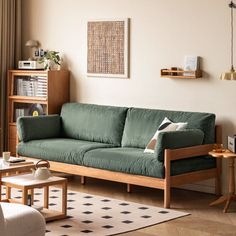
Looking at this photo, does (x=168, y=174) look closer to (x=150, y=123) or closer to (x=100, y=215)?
(x=100, y=215)

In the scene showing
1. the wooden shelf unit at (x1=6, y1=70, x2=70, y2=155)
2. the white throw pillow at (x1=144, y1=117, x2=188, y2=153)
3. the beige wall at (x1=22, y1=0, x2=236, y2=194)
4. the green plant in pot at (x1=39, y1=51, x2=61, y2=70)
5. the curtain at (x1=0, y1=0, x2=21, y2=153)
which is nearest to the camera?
the white throw pillow at (x1=144, y1=117, x2=188, y2=153)

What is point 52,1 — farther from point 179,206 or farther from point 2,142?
point 179,206

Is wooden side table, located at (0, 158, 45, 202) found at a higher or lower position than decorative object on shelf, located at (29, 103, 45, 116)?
lower

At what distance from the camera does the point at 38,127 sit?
7789 mm

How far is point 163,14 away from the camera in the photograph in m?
7.32

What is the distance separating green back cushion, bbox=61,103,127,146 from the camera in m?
7.51

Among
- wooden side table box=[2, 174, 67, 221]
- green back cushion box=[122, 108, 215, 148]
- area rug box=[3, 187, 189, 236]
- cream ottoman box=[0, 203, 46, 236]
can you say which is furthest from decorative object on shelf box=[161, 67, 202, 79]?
cream ottoman box=[0, 203, 46, 236]

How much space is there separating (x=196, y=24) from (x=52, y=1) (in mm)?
2299

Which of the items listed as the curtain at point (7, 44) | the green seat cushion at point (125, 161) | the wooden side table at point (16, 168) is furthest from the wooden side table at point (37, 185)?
the curtain at point (7, 44)

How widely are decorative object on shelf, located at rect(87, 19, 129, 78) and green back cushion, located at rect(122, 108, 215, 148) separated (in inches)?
25.3

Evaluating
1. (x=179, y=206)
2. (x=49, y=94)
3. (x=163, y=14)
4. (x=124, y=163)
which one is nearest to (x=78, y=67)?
(x=49, y=94)

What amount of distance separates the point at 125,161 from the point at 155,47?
4.98ft

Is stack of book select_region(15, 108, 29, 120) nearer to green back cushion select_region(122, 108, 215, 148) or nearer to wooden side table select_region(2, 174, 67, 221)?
green back cushion select_region(122, 108, 215, 148)

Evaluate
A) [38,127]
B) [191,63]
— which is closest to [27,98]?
[38,127]
